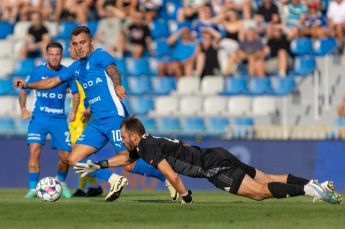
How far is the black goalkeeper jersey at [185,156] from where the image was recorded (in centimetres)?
1398

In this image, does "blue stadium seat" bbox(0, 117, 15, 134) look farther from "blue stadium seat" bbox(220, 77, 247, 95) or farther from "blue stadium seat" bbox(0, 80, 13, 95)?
"blue stadium seat" bbox(220, 77, 247, 95)

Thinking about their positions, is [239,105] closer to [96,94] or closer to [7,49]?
[7,49]

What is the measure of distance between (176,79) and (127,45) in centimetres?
227

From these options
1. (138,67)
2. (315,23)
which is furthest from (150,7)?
(315,23)

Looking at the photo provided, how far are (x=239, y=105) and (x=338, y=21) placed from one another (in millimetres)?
3992

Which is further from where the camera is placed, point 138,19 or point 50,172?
point 138,19

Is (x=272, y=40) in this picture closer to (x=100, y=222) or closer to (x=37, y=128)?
(x=37, y=128)

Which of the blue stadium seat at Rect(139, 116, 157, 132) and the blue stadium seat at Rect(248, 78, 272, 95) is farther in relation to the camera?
the blue stadium seat at Rect(248, 78, 272, 95)

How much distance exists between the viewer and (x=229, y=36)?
28.6 metres

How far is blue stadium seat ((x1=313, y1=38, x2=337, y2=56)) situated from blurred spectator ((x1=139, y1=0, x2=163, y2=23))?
4.41 m

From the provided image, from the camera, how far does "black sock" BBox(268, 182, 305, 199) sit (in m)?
13.7

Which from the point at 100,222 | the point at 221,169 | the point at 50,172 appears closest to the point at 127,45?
the point at 50,172

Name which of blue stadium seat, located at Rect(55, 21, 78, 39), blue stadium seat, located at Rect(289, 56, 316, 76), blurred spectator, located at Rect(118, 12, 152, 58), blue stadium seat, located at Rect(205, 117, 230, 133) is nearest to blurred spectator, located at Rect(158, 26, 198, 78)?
blurred spectator, located at Rect(118, 12, 152, 58)

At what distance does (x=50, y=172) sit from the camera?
77.6 ft
